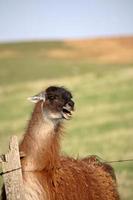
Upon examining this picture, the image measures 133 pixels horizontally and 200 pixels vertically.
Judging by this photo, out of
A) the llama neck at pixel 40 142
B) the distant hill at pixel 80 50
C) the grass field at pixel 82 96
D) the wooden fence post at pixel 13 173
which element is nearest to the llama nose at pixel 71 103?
the llama neck at pixel 40 142

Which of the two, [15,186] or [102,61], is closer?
[15,186]

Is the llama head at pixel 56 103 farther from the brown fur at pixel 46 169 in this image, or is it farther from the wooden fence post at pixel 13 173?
the wooden fence post at pixel 13 173

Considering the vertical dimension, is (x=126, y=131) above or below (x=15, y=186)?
above

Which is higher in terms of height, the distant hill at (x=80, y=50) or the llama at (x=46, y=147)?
the distant hill at (x=80, y=50)

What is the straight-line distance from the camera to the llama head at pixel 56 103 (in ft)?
19.3

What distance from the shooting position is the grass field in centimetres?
2070

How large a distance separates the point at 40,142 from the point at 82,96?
2895 cm

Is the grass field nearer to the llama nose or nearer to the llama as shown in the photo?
the llama

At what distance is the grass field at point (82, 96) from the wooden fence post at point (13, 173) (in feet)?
3.75

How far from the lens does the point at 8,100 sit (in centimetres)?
3481

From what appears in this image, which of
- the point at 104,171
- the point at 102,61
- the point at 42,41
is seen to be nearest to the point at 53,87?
the point at 104,171

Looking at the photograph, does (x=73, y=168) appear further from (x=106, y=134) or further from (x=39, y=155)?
(x=106, y=134)

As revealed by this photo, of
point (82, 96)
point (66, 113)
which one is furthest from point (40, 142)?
point (82, 96)

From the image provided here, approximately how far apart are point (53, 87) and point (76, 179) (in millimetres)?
1160
